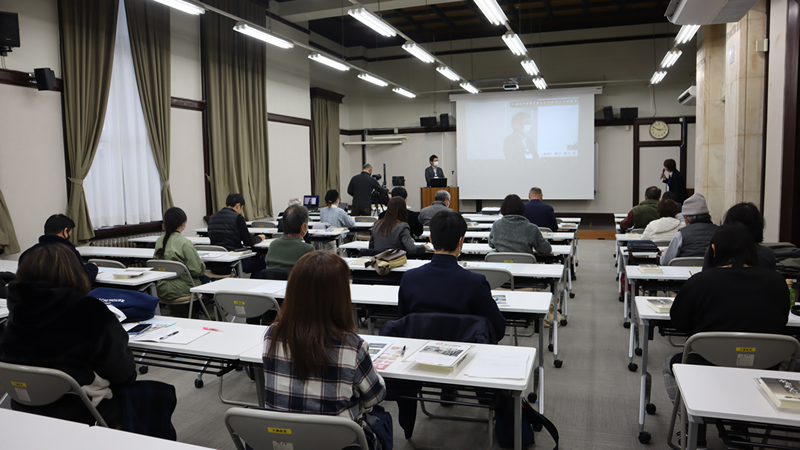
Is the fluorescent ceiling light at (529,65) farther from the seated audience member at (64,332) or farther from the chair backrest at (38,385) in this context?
the chair backrest at (38,385)

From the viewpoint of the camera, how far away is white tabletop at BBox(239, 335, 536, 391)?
72.8 inches

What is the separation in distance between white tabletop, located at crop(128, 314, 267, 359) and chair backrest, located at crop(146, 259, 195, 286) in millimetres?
1626

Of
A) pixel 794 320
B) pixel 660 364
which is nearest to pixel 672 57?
pixel 660 364

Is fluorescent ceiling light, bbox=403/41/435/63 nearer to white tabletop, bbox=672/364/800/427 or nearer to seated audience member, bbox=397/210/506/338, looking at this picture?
seated audience member, bbox=397/210/506/338

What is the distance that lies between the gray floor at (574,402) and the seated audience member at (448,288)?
0.75m

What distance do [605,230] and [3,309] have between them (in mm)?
10468

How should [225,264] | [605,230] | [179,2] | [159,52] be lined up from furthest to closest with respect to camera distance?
[605,230] → [159,52] → [179,2] → [225,264]

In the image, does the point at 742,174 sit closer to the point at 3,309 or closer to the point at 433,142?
the point at 3,309

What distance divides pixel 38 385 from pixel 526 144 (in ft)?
37.7

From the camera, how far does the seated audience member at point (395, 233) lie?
4531 millimetres

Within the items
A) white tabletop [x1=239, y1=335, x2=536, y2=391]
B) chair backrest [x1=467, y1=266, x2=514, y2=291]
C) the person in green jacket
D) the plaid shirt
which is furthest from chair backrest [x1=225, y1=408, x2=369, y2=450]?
the person in green jacket

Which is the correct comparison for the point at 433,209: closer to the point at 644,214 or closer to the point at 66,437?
the point at 644,214

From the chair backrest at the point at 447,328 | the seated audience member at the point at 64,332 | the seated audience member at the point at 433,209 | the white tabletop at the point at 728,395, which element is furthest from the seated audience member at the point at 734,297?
the seated audience member at the point at 433,209

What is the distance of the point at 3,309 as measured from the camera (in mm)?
3092
